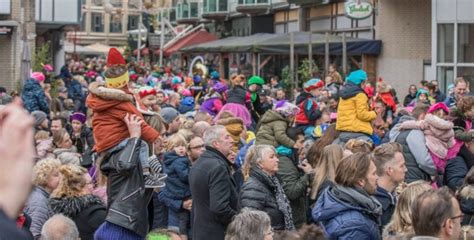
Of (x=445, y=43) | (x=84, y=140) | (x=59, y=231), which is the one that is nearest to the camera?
(x=59, y=231)

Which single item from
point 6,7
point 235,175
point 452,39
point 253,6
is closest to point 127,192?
point 235,175

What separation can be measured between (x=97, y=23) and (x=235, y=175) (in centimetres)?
10514

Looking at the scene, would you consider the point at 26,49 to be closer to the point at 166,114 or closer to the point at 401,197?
the point at 166,114

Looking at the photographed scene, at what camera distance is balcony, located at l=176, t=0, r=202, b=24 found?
6306 cm

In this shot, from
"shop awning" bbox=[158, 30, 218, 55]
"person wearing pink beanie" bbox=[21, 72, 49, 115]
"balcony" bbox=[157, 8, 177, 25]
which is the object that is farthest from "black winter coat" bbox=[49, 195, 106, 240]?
"balcony" bbox=[157, 8, 177, 25]

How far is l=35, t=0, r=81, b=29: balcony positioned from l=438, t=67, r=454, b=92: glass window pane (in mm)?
14670

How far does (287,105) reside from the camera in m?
13.3

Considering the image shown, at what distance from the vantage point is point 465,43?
1128 inches

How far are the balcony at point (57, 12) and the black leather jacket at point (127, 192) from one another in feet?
96.3

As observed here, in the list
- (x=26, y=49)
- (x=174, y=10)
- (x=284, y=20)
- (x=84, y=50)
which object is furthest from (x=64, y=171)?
(x=84, y=50)

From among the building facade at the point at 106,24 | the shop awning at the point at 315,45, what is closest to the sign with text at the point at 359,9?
the shop awning at the point at 315,45

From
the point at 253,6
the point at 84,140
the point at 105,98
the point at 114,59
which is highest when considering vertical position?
the point at 253,6

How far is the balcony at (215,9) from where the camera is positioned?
5591cm

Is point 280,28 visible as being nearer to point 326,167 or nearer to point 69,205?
point 326,167
